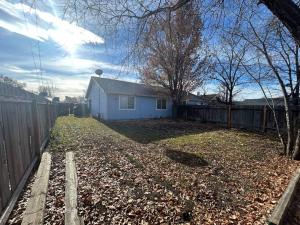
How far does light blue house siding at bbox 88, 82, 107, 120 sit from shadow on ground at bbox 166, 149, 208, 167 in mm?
11687

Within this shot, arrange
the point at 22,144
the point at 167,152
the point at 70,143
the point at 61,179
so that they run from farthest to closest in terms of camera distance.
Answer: the point at 70,143 → the point at 167,152 → the point at 61,179 → the point at 22,144

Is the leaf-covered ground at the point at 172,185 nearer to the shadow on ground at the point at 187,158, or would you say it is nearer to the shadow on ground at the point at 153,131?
the shadow on ground at the point at 187,158

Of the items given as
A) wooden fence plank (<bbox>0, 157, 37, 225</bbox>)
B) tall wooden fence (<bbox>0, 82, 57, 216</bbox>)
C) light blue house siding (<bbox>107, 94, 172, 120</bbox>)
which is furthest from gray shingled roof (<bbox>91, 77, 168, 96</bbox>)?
wooden fence plank (<bbox>0, 157, 37, 225</bbox>)

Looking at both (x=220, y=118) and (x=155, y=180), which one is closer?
(x=155, y=180)

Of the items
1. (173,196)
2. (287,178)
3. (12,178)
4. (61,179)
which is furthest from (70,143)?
(287,178)

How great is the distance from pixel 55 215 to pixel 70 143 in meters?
4.98

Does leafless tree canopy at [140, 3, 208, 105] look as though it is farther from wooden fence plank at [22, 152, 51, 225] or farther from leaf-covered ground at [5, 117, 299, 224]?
wooden fence plank at [22, 152, 51, 225]

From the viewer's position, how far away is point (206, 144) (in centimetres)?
779

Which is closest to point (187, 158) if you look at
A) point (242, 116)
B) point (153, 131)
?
point (153, 131)

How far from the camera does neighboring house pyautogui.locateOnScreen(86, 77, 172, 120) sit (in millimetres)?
16750

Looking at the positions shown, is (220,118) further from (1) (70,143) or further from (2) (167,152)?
(1) (70,143)

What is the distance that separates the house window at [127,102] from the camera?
17438mm

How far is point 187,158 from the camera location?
5766 millimetres

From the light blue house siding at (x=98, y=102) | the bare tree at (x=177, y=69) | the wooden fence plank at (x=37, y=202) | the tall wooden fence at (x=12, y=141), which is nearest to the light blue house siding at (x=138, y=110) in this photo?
the light blue house siding at (x=98, y=102)
